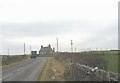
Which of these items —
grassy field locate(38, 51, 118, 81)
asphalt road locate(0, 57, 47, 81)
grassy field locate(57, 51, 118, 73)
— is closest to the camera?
grassy field locate(57, 51, 118, 73)

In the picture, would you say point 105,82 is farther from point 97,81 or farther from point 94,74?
point 94,74

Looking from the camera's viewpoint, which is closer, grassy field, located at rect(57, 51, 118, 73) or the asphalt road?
grassy field, located at rect(57, 51, 118, 73)

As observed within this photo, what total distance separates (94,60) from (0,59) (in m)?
58.1

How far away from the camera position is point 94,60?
24219 mm

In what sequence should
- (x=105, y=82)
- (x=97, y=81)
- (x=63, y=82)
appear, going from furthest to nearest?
(x=63, y=82), (x=97, y=81), (x=105, y=82)

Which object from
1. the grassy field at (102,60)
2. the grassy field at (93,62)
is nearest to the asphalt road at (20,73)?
the grassy field at (93,62)

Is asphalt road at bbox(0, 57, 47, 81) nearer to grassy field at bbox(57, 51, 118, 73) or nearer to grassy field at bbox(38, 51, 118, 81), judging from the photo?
grassy field at bbox(38, 51, 118, 81)

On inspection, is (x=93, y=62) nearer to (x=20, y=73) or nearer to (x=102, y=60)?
(x=102, y=60)

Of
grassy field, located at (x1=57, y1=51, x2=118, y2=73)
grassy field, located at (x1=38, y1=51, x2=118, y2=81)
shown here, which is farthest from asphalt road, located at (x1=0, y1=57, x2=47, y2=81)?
grassy field, located at (x1=57, y1=51, x2=118, y2=73)

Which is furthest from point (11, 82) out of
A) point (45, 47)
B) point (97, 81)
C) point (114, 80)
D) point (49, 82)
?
point (45, 47)

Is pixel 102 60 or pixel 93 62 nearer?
pixel 102 60

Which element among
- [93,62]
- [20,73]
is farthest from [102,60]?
[20,73]

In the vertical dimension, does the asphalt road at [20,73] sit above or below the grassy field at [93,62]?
below

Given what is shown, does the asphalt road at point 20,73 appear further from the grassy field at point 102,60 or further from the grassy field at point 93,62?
the grassy field at point 102,60
